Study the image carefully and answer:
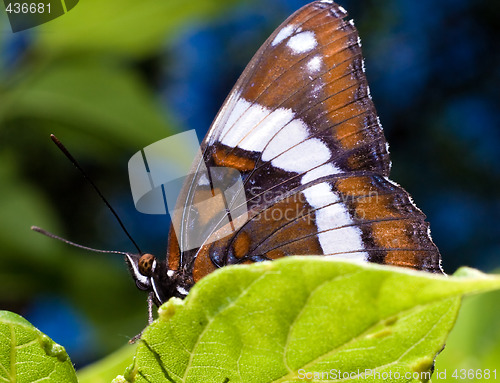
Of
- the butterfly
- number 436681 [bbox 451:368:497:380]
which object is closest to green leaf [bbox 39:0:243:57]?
the butterfly

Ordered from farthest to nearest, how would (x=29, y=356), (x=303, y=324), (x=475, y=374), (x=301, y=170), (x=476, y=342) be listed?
1. (x=301, y=170)
2. (x=476, y=342)
3. (x=475, y=374)
4. (x=29, y=356)
5. (x=303, y=324)

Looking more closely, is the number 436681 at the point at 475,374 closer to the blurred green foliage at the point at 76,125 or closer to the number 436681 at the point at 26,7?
the blurred green foliage at the point at 76,125

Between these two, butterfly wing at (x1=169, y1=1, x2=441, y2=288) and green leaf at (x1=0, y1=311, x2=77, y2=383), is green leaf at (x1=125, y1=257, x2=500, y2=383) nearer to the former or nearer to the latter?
green leaf at (x1=0, y1=311, x2=77, y2=383)

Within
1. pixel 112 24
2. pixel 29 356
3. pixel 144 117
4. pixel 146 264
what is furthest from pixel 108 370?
pixel 112 24

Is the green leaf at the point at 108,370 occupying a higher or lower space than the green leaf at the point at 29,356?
lower

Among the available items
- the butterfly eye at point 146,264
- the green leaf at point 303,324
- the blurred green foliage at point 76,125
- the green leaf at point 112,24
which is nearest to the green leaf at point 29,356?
the green leaf at point 303,324

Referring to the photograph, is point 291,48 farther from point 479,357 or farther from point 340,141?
point 479,357

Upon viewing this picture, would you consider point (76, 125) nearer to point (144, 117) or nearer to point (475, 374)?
point (144, 117)

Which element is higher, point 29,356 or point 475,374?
point 29,356
